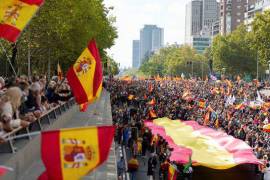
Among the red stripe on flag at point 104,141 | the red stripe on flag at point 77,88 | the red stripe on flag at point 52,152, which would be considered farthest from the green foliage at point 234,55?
the red stripe on flag at point 52,152

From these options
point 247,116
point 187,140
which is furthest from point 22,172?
point 247,116

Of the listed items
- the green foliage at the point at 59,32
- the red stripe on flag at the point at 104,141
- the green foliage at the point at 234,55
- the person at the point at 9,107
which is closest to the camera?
the red stripe on flag at the point at 104,141

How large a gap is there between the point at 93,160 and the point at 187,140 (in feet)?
46.8

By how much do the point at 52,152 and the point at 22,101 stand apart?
563cm

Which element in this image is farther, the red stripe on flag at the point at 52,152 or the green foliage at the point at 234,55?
the green foliage at the point at 234,55

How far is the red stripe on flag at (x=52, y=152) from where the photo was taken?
610cm

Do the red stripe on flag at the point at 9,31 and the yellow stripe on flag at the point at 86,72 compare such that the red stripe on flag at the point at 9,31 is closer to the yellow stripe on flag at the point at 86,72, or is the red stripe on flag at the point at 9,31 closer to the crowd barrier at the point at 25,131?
the crowd barrier at the point at 25,131

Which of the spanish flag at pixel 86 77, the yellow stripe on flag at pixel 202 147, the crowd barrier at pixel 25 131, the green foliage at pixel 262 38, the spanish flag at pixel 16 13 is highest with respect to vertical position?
the green foliage at pixel 262 38

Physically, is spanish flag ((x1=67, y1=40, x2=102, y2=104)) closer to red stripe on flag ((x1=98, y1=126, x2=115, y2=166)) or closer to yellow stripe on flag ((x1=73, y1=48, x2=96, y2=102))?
yellow stripe on flag ((x1=73, y1=48, x2=96, y2=102))

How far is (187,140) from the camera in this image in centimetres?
2036

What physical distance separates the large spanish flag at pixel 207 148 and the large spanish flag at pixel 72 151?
10.8 meters

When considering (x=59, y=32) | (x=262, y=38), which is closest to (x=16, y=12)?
(x=59, y=32)

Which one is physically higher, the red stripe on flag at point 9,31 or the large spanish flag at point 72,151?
the red stripe on flag at point 9,31

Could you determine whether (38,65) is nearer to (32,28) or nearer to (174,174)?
(32,28)
